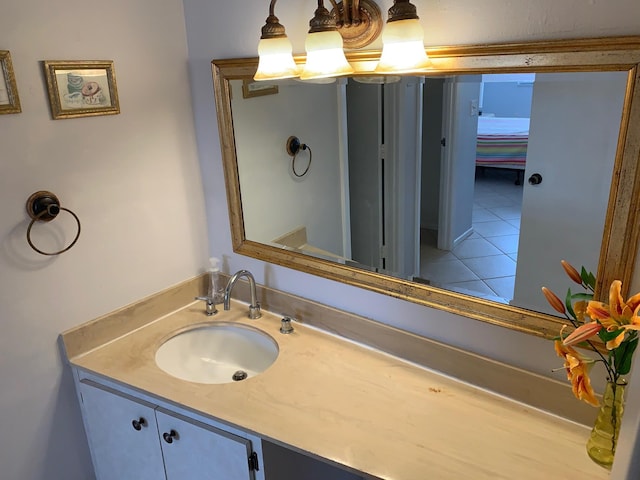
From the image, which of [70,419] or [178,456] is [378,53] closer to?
[178,456]

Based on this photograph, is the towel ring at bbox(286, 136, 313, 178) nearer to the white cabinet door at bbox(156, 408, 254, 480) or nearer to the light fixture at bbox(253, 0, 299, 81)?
the light fixture at bbox(253, 0, 299, 81)

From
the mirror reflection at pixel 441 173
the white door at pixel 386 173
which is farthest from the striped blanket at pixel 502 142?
the white door at pixel 386 173

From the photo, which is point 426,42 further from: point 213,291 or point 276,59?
point 213,291

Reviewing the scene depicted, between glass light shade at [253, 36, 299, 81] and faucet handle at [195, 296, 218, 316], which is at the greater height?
glass light shade at [253, 36, 299, 81]

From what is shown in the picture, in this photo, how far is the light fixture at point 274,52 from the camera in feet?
4.25

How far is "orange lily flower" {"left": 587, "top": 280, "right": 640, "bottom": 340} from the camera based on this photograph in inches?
36.5

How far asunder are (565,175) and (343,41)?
642 millimetres

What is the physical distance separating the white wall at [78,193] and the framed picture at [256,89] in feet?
0.76

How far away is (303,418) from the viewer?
1250 millimetres

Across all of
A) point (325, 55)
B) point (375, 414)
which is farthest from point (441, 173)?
point (375, 414)

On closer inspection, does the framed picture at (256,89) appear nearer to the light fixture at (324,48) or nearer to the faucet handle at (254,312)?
the light fixture at (324,48)

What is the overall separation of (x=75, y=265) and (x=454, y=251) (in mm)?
1098

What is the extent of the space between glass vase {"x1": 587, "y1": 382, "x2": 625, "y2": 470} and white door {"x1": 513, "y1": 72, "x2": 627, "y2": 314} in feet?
0.70

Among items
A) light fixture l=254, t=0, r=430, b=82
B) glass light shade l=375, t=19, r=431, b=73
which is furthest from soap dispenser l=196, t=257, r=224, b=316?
glass light shade l=375, t=19, r=431, b=73
